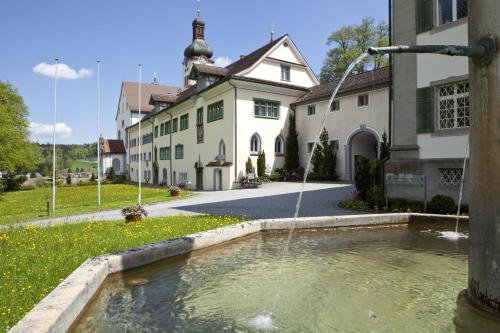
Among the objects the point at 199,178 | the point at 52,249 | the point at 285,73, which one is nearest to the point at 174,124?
the point at 199,178

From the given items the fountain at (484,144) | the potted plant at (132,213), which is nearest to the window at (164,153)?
the potted plant at (132,213)

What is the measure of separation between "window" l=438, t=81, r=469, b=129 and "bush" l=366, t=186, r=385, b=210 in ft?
10.6

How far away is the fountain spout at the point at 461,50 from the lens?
340 centimetres

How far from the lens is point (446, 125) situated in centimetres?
1359

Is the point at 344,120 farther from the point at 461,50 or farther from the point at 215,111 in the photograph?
the point at 461,50

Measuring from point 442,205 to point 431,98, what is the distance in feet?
14.0

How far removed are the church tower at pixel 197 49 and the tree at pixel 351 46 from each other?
25.4 meters

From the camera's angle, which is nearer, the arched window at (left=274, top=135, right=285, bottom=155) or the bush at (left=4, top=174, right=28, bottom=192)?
the arched window at (left=274, top=135, right=285, bottom=155)

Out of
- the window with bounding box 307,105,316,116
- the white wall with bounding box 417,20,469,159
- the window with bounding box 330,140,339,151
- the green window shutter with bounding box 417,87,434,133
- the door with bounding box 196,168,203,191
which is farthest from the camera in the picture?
the door with bounding box 196,168,203,191

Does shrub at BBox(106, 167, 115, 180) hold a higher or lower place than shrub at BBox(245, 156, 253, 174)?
lower

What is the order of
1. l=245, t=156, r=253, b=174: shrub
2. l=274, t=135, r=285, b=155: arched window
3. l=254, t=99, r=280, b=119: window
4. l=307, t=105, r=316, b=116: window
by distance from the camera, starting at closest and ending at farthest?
1. l=245, t=156, r=253, b=174: shrub
2. l=254, t=99, r=280, b=119: window
3. l=307, t=105, r=316, b=116: window
4. l=274, t=135, r=285, b=155: arched window

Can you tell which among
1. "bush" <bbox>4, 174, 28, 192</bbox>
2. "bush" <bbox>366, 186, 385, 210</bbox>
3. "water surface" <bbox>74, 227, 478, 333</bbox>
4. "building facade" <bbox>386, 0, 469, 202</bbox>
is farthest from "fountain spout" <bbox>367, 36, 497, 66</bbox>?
"bush" <bbox>4, 174, 28, 192</bbox>

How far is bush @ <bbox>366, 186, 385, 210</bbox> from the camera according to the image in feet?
44.1

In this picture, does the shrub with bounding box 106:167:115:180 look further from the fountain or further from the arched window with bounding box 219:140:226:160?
the fountain
